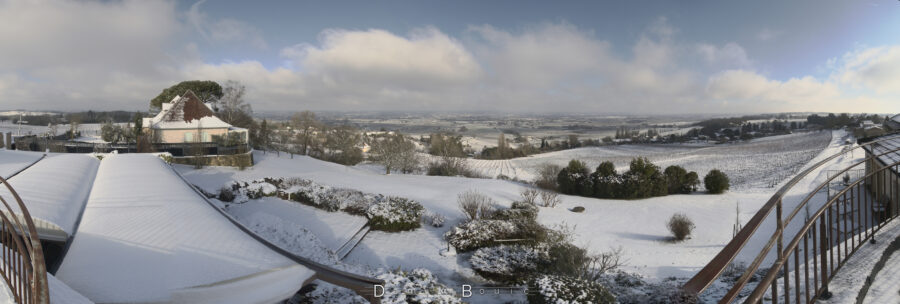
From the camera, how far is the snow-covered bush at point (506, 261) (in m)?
8.26

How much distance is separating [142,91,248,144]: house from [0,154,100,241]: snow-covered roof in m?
12.7

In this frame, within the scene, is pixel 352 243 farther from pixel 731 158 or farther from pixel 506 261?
pixel 731 158

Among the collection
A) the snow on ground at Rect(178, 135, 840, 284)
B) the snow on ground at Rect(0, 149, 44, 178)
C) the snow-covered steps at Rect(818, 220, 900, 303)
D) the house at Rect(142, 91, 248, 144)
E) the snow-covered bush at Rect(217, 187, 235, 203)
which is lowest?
the snow on ground at Rect(178, 135, 840, 284)

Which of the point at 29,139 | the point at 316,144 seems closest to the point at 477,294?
the point at 29,139

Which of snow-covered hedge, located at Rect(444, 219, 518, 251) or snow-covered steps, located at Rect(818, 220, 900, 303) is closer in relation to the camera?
snow-covered steps, located at Rect(818, 220, 900, 303)

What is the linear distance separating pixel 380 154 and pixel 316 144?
36.7 feet

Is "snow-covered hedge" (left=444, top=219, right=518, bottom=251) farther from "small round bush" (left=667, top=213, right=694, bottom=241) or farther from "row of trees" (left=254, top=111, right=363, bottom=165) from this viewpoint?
"row of trees" (left=254, top=111, right=363, bottom=165)

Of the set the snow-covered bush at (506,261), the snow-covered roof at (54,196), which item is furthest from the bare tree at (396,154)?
the snow-covered roof at (54,196)

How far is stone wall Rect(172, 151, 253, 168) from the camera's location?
57.5 feet

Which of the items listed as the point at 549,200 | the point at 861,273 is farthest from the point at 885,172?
the point at 549,200

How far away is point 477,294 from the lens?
7469mm

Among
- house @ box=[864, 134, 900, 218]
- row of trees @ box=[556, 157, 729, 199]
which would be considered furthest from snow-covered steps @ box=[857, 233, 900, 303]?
row of trees @ box=[556, 157, 729, 199]

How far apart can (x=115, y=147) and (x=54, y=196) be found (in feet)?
49.0

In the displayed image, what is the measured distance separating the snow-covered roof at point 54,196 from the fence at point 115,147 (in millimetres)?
10228
